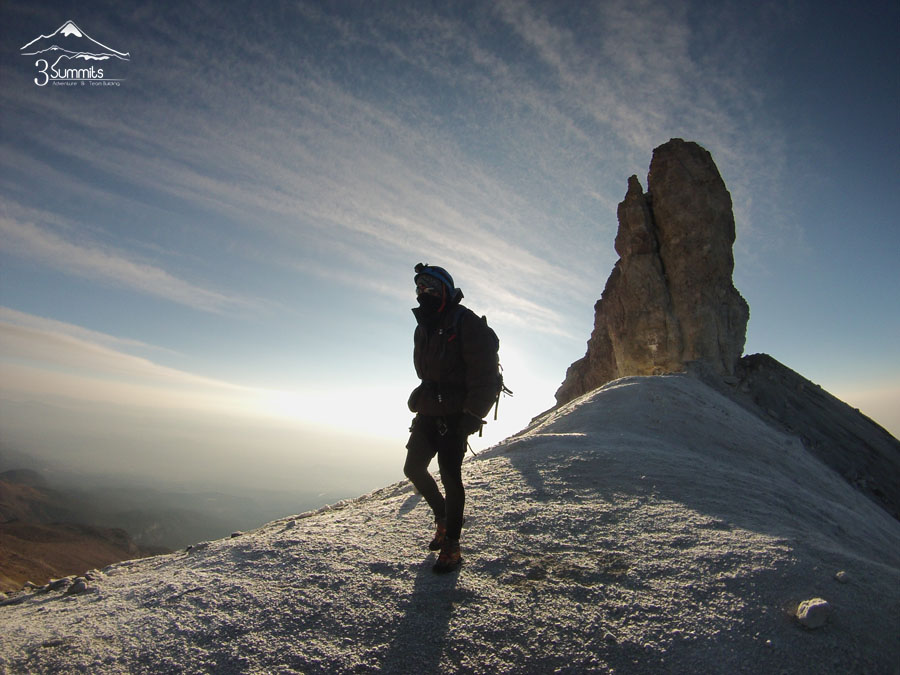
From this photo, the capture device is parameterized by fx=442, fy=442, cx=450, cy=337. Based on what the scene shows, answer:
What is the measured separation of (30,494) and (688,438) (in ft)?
279

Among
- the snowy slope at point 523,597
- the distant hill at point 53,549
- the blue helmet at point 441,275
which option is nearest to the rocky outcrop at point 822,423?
the snowy slope at point 523,597

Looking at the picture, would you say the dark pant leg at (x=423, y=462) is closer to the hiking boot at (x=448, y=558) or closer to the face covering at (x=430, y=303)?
the hiking boot at (x=448, y=558)

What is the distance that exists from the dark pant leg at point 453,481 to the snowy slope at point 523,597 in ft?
1.31

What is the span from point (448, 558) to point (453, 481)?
24.3 inches

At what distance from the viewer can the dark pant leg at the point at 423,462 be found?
165 inches

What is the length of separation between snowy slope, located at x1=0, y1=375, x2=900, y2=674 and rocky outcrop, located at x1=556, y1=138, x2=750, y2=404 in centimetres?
1906

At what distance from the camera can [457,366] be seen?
4.10 metres

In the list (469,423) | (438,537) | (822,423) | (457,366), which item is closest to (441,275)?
(457,366)

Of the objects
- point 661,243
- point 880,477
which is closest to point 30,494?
point 661,243

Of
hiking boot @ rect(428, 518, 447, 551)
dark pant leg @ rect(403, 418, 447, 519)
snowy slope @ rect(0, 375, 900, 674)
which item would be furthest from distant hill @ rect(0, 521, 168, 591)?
dark pant leg @ rect(403, 418, 447, 519)

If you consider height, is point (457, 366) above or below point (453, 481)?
above

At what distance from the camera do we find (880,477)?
18516 millimetres

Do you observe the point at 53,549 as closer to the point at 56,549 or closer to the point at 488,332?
the point at 56,549

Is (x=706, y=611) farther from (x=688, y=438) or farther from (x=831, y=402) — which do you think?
(x=831, y=402)
